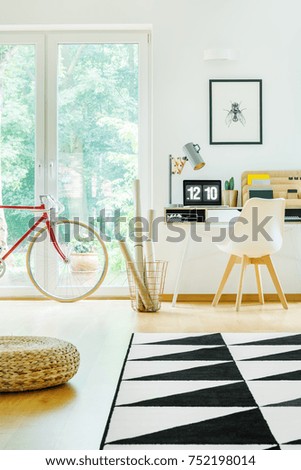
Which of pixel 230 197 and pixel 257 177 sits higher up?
pixel 257 177

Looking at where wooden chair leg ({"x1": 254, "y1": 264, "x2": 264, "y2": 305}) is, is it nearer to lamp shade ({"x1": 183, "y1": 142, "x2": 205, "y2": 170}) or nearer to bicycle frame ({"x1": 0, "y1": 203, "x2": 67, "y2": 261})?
lamp shade ({"x1": 183, "y1": 142, "x2": 205, "y2": 170})

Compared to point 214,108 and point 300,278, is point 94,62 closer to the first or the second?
point 214,108

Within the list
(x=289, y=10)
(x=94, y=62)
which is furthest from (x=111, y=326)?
(x=289, y=10)

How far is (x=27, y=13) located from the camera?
5.90 m

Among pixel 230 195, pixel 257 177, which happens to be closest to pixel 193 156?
pixel 230 195

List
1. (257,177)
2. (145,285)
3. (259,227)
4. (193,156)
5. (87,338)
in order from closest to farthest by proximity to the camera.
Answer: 1. (87,338)
2. (259,227)
3. (145,285)
4. (193,156)
5. (257,177)

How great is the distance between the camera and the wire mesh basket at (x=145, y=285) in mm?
5273

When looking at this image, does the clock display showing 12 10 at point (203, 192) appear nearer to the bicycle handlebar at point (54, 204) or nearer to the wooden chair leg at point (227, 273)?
the wooden chair leg at point (227, 273)

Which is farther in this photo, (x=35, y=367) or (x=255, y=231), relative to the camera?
(x=255, y=231)

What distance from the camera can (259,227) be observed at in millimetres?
5184

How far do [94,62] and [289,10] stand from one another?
5.41 feet

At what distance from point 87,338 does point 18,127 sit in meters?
2.64

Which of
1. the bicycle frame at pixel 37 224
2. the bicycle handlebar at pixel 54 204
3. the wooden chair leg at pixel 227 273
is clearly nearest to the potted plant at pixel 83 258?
the bicycle frame at pixel 37 224

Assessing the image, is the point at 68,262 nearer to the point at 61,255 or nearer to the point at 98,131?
the point at 61,255
